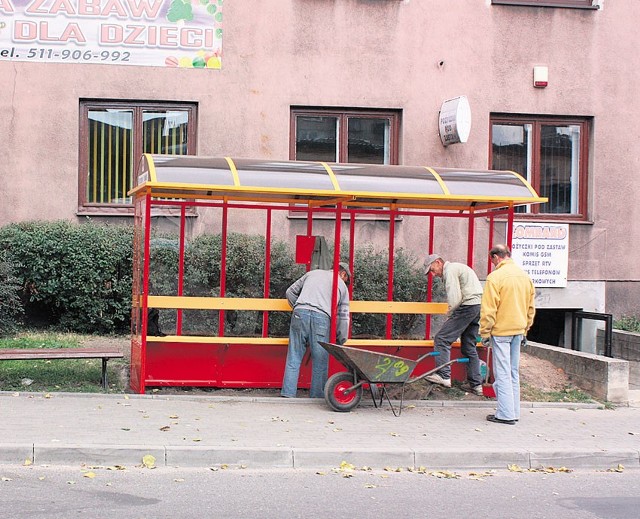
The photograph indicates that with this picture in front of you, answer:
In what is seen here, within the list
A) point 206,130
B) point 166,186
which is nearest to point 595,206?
point 206,130

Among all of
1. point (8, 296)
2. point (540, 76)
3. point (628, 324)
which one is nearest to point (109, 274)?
point (8, 296)

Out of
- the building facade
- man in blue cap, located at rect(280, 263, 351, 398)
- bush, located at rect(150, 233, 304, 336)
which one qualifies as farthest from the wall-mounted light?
man in blue cap, located at rect(280, 263, 351, 398)

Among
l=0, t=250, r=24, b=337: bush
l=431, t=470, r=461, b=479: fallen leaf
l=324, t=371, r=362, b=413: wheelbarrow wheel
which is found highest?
l=0, t=250, r=24, b=337: bush

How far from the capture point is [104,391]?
32.2ft

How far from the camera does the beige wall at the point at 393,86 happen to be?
562 inches

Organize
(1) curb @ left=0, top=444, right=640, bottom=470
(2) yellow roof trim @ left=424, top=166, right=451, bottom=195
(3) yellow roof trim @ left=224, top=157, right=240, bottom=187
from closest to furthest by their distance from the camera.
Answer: (1) curb @ left=0, top=444, right=640, bottom=470 → (3) yellow roof trim @ left=224, top=157, right=240, bottom=187 → (2) yellow roof trim @ left=424, top=166, right=451, bottom=195

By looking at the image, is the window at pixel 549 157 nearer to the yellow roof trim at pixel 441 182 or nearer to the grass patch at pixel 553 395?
the grass patch at pixel 553 395

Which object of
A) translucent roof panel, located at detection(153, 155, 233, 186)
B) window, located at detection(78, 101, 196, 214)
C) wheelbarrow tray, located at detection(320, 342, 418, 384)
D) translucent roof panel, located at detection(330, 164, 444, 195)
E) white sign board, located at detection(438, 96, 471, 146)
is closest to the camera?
wheelbarrow tray, located at detection(320, 342, 418, 384)

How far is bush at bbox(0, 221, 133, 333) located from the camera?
12922 millimetres

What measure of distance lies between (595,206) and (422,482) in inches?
377

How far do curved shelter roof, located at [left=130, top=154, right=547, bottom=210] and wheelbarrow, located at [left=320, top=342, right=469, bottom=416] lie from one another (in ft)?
→ 5.57

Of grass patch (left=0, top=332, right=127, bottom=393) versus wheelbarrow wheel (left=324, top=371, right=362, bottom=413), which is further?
grass patch (left=0, top=332, right=127, bottom=393)

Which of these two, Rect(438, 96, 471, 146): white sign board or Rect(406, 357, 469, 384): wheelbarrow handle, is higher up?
Rect(438, 96, 471, 146): white sign board

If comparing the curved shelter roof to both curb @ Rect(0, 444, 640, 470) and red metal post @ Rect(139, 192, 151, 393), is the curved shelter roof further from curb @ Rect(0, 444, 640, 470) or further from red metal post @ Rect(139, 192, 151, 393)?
curb @ Rect(0, 444, 640, 470)
